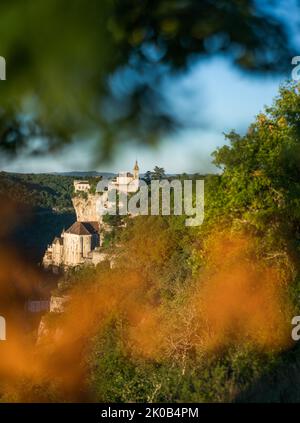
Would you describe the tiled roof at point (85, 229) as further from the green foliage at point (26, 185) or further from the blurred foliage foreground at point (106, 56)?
the blurred foliage foreground at point (106, 56)

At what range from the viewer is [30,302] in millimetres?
22266

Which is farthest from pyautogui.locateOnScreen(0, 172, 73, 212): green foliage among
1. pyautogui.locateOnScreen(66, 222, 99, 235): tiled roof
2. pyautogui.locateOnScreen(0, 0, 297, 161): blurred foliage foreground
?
pyautogui.locateOnScreen(66, 222, 99, 235): tiled roof

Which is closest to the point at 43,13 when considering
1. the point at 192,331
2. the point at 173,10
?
the point at 173,10

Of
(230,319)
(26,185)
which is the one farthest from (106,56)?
(230,319)

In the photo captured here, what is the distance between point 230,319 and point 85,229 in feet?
72.4

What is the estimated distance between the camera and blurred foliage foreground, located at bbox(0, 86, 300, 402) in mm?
5938

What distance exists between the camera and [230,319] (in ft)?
25.7

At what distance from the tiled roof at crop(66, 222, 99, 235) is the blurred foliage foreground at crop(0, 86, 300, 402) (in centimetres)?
1943

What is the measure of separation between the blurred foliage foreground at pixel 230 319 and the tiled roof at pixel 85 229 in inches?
765

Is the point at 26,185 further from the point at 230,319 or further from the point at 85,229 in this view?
the point at 85,229

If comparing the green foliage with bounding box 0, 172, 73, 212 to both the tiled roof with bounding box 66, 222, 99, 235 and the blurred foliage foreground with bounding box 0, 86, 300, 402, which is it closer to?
the blurred foliage foreground with bounding box 0, 86, 300, 402

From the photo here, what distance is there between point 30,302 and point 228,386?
18.2 meters

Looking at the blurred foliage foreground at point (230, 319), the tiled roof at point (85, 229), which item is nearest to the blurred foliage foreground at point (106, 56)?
the blurred foliage foreground at point (230, 319)

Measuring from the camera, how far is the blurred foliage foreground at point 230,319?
19.5 feet
